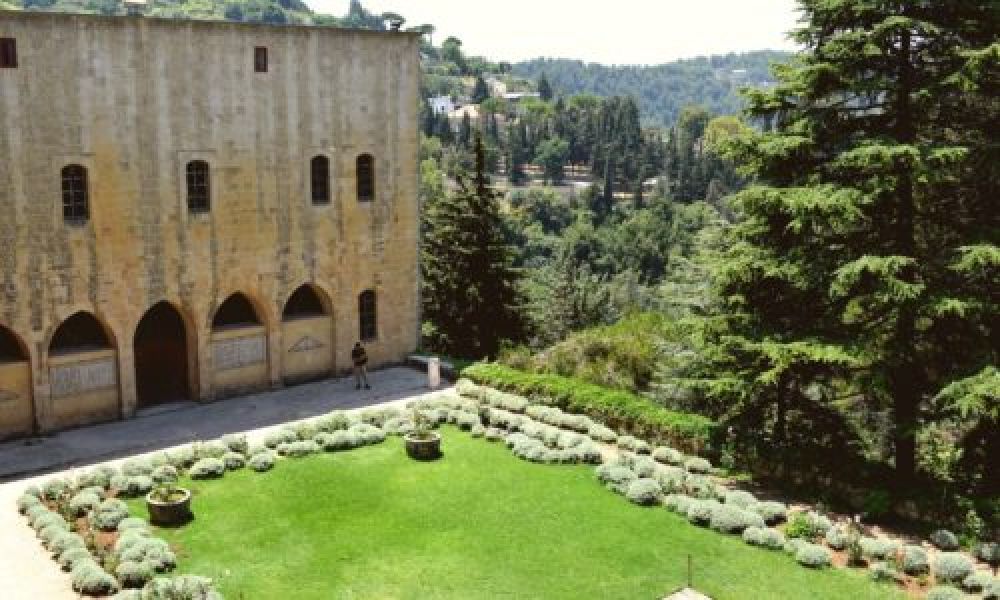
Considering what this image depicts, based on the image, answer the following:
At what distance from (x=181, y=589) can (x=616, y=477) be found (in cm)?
925

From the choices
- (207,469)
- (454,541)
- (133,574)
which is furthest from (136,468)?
(454,541)

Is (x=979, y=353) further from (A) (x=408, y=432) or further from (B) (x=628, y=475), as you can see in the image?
(A) (x=408, y=432)

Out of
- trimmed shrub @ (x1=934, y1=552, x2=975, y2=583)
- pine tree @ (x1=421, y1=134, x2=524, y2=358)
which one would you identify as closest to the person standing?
pine tree @ (x1=421, y1=134, x2=524, y2=358)

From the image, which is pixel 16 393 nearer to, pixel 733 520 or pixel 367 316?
pixel 367 316

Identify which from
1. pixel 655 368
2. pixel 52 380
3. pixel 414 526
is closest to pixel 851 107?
pixel 655 368

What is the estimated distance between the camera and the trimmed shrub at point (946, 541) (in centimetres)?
1734

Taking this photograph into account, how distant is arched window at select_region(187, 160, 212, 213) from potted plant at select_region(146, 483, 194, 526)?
9193 mm

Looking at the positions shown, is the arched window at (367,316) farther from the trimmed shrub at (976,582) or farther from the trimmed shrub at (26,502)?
the trimmed shrub at (976,582)

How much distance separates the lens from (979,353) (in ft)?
60.2

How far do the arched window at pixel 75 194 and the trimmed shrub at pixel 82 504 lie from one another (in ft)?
25.0

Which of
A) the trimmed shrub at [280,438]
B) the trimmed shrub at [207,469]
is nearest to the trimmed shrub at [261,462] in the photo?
the trimmed shrub at [207,469]

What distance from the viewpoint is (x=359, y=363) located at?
27156mm

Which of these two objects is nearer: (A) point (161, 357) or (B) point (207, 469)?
(B) point (207, 469)

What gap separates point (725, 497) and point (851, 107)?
8.60m
